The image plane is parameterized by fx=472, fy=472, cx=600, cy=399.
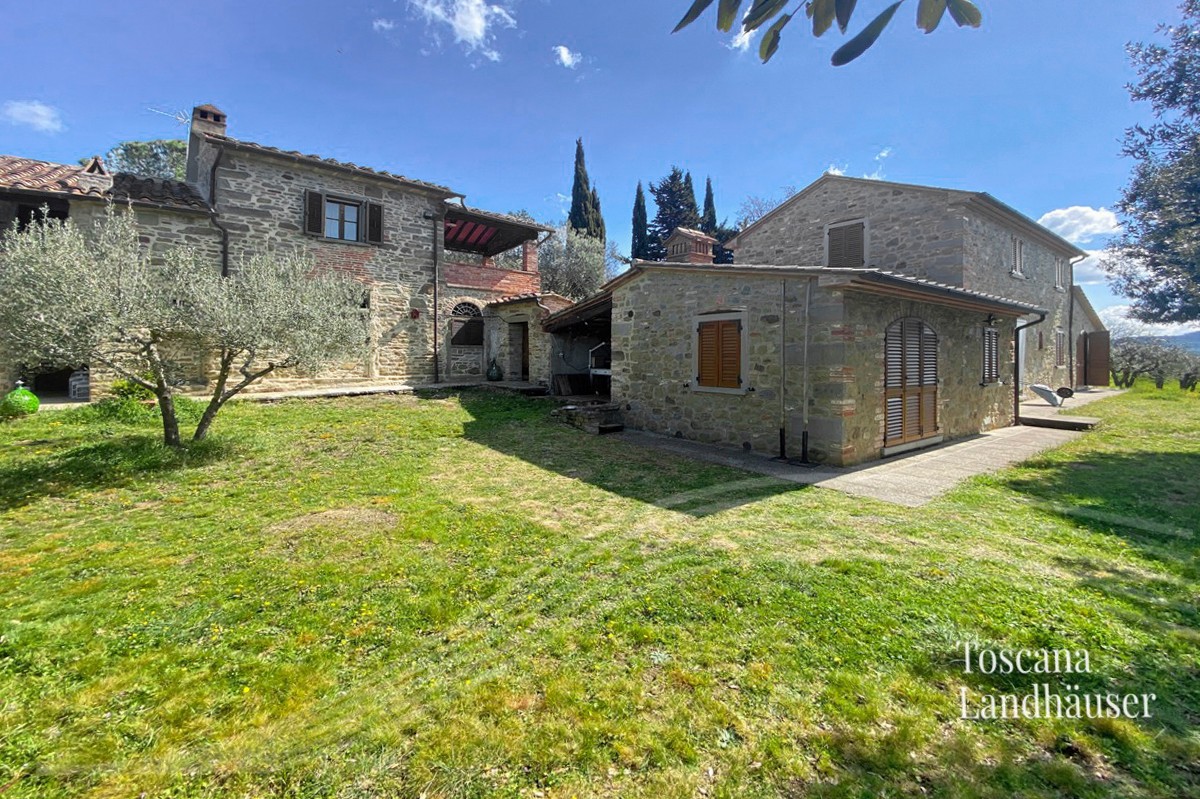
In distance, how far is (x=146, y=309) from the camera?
20.6ft

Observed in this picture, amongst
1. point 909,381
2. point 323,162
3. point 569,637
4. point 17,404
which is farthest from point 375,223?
point 569,637

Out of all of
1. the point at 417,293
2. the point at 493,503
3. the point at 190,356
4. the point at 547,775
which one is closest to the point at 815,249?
the point at 417,293

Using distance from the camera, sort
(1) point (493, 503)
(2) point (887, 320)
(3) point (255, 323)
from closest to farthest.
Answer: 1. (1) point (493, 503)
2. (3) point (255, 323)
3. (2) point (887, 320)

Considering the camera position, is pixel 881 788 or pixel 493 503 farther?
pixel 493 503

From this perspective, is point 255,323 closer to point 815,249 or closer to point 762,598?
point 762,598

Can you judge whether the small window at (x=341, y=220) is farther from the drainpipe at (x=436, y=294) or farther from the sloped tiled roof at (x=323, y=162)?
the drainpipe at (x=436, y=294)

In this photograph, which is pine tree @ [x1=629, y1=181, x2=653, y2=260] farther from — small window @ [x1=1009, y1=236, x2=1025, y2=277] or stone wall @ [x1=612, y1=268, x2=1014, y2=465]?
stone wall @ [x1=612, y1=268, x2=1014, y2=465]

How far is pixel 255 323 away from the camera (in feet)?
23.2

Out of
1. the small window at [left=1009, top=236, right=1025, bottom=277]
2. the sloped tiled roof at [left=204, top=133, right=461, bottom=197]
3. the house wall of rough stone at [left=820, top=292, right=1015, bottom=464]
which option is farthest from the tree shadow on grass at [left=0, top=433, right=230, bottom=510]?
the small window at [left=1009, top=236, right=1025, bottom=277]

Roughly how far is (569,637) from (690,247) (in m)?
10.8

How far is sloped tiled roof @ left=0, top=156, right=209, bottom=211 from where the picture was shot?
11.0 metres

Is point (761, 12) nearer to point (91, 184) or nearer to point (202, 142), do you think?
point (91, 184)

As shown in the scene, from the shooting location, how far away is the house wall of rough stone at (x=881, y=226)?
1336 centimetres

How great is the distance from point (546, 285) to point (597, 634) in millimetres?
24454
